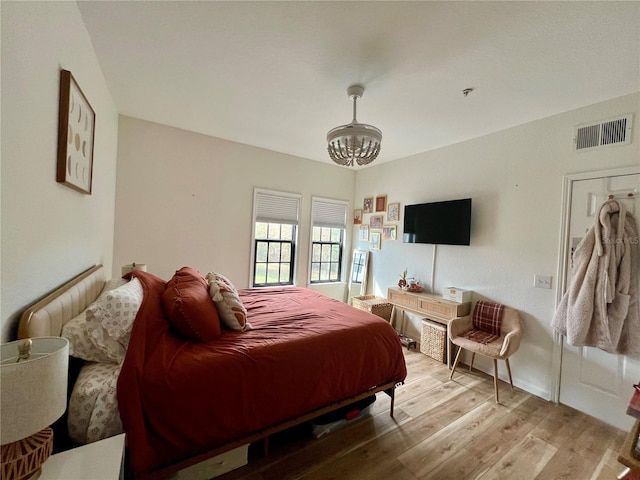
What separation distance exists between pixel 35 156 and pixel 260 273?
3.03m

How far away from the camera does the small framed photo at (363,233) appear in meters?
4.58

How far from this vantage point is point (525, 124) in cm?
271

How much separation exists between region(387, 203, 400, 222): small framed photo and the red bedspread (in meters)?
2.26

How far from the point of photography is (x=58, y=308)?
3.96 ft

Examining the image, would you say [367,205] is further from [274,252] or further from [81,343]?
[81,343]

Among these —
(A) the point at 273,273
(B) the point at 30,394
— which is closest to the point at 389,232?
(A) the point at 273,273

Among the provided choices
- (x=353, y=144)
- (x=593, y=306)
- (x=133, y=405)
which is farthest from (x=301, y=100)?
(x=593, y=306)

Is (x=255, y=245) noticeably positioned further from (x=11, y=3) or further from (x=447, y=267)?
(x=11, y=3)

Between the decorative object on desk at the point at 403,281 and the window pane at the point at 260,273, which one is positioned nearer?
the decorative object on desk at the point at 403,281

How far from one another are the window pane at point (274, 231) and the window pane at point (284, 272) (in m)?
0.45

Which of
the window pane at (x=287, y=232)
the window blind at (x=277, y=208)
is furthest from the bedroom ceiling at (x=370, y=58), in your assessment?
the window pane at (x=287, y=232)

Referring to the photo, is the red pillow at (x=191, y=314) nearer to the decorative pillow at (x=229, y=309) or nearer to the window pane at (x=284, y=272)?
the decorative pillow at (x=229, y=309)

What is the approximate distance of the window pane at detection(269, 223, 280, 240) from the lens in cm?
409

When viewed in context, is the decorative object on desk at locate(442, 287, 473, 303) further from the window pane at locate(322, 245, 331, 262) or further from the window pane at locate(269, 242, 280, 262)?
the window pane at locate(269, 242, 280, 262)
